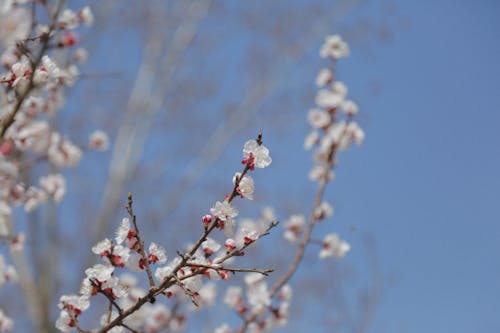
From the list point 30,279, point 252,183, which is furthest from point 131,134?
point 252,183

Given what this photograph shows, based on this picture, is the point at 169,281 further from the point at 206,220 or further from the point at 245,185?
the point at 245,185

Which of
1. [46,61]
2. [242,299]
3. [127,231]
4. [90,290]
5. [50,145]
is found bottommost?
[90,290]

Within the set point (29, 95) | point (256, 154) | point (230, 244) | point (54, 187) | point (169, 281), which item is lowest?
point (169, 281)

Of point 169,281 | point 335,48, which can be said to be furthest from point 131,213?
point 335,48

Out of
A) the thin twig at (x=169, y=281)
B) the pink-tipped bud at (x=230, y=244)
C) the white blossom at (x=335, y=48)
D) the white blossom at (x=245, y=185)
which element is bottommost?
the thin twig at (x=169, y=281)

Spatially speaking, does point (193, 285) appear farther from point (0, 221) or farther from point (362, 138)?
point (362, 138)

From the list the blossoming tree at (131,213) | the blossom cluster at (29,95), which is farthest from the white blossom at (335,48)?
the blossom cluster at (29,95)

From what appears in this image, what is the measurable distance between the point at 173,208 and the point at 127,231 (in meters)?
Result: 4.64

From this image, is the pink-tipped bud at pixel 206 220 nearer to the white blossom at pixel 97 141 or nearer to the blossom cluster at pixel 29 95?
the blossom cluster at pixel 29 95

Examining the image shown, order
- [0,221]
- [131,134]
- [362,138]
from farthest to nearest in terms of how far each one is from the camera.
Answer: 1. [131,134]
2. [362,138]
3. [0,221]

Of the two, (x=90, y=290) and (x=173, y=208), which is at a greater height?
(x=173, y=208)

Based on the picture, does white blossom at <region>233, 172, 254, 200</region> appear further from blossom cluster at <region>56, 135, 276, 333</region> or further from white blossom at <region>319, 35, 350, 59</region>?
white blossom at <region>319, 35, 350, 59</region>

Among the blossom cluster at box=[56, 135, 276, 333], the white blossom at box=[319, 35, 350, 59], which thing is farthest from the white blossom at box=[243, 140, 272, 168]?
the white blossom at box=[319, 35, 350, 59]

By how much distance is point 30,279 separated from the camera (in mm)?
4672
